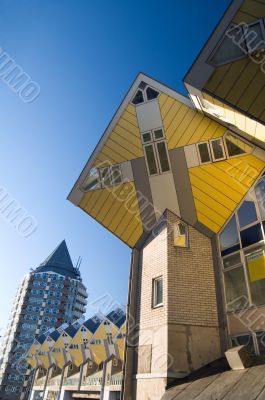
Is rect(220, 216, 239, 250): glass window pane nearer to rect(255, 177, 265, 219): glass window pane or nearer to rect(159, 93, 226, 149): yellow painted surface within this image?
rect(255, 177, 265, 219): glass window pane

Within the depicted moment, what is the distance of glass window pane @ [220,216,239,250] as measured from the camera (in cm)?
1208

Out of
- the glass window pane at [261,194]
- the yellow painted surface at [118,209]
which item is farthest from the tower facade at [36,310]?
the glass window pane at [261,194]

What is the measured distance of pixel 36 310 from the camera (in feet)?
323

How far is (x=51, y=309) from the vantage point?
100062mm

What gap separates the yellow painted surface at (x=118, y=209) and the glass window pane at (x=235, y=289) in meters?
4.54

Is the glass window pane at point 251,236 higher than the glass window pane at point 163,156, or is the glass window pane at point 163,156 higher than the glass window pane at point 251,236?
the glass window pane at point 163,156

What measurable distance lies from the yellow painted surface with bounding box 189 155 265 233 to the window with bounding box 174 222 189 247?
2.68 feet

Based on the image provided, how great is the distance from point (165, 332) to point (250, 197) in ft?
20.4

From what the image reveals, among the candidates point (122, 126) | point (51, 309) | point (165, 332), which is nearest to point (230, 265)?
point (165, 332)

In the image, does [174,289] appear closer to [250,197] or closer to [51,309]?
[250,197]

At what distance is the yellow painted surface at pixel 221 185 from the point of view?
1208 centimetres

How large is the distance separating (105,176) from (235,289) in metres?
7.61

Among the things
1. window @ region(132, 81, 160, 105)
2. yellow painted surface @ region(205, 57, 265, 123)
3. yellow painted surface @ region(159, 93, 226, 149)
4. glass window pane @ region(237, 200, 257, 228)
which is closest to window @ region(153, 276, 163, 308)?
glass window pane @ region(237, 200, 257, 228)

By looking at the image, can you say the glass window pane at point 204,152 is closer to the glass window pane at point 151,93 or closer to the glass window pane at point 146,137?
the glass window pane at point 146,137
